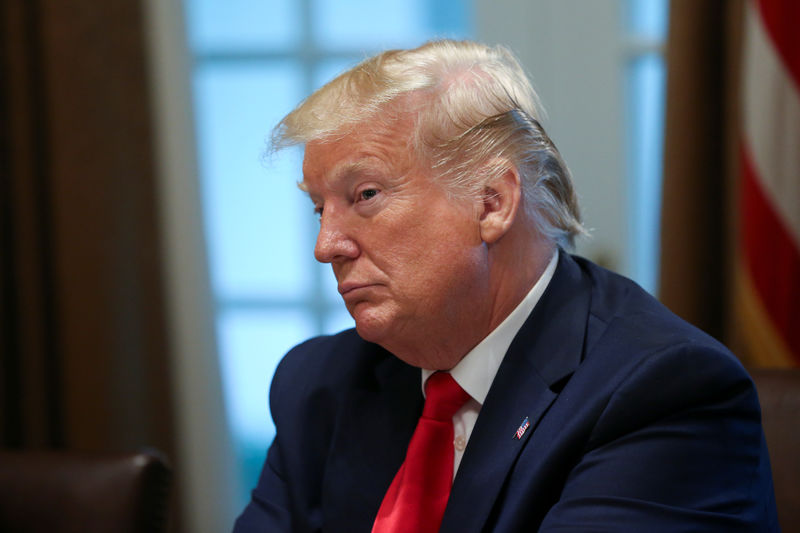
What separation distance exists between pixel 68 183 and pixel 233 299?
27.5 inches

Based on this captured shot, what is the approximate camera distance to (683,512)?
108 cm

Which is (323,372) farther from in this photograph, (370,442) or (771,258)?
(771,258)

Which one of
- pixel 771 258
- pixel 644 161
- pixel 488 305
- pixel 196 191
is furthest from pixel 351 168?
pixel 196 191

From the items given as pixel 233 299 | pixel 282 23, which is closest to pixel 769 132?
pixel 282 23

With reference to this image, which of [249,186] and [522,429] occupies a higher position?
[249,186]

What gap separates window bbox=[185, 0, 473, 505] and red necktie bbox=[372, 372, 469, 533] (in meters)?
1.72

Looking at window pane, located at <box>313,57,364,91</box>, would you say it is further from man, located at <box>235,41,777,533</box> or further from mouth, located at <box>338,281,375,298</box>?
mouth, located at <box>338,281,375,298</box>

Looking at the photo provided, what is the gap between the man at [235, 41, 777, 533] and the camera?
3.69ft

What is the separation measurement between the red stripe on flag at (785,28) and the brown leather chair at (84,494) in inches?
71.0

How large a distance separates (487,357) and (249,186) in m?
1.93

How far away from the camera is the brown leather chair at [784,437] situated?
4.76ft

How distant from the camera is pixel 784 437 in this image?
148cm

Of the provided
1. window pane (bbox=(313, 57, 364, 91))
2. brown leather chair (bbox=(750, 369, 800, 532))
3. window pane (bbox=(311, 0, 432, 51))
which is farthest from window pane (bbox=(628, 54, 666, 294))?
brown leather chair (bbox=(750, 369, 800, 532))

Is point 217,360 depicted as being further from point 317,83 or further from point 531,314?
point 531,314
